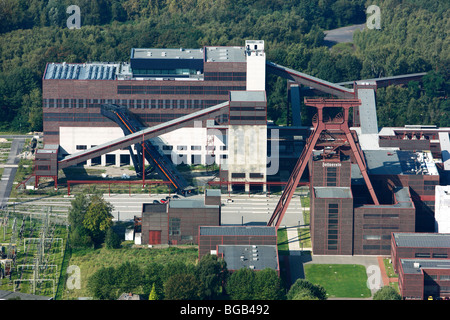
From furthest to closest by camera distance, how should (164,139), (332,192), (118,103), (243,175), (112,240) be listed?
(118,103)
(164,139)
(243,175)
(112,240)
(332,192)

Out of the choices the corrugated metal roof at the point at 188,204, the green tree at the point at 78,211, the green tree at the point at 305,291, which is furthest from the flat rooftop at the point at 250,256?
the green tree at the point at 78,211

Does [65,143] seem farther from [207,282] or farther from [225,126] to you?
[207,282]

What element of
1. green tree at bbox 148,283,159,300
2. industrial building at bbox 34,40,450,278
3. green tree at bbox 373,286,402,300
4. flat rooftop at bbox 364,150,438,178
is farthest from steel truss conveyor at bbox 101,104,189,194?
green tree at bbox 373,286,402,300

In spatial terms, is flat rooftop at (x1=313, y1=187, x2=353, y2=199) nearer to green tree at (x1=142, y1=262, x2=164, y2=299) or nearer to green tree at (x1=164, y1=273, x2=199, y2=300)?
green tree at (x1=142, y1=262, x2=164, y2=299)

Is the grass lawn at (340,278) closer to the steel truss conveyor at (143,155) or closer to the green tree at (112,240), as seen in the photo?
the green tree at (112,240)

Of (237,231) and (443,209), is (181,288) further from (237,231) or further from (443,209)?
(443,209)

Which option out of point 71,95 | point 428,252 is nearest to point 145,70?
point 71,95

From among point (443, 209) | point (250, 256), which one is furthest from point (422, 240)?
point (250, 256)
